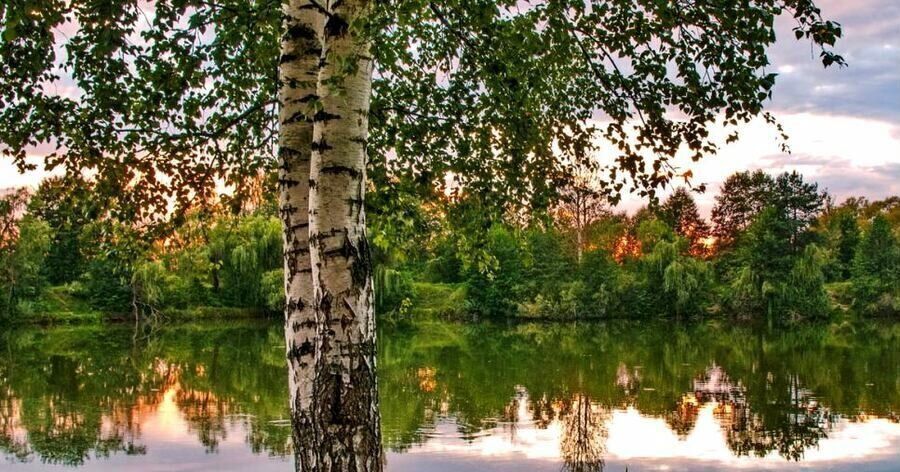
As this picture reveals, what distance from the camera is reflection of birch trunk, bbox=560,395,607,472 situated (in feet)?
40.0

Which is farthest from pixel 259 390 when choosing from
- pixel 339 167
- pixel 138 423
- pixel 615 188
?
pixel 339 167

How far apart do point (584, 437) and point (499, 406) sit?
3.17 metres

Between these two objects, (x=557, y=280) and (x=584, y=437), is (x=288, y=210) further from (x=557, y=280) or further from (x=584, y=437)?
(x=557, y=280)

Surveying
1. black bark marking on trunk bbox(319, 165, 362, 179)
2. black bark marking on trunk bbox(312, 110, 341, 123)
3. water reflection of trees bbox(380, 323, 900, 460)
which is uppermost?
black bark marking on trunk bbox(312, 110, 341, 123)

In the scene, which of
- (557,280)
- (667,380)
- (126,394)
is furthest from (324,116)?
(557,280)

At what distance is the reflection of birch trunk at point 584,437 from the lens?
1220 centimetres

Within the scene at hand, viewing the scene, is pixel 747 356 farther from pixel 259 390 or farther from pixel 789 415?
pixel 259 390

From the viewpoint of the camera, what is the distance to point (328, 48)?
145 inches

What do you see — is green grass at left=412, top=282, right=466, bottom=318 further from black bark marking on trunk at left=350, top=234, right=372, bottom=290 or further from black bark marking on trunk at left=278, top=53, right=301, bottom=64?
black bark marking on trunk at left=350, top=234, right=372, bottom=290

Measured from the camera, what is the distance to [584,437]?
13859mm

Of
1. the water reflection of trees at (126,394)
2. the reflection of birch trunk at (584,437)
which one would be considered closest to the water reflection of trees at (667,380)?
the reflection of birch trunk at (584,437)

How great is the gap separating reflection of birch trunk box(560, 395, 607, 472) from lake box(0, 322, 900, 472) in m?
0.06

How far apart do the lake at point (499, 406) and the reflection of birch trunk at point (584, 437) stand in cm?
6

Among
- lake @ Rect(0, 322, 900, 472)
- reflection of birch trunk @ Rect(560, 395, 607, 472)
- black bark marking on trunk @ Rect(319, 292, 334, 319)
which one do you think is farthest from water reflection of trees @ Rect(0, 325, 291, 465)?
black bark marking on trunk @ Rect(319, 292, 334, 319)
